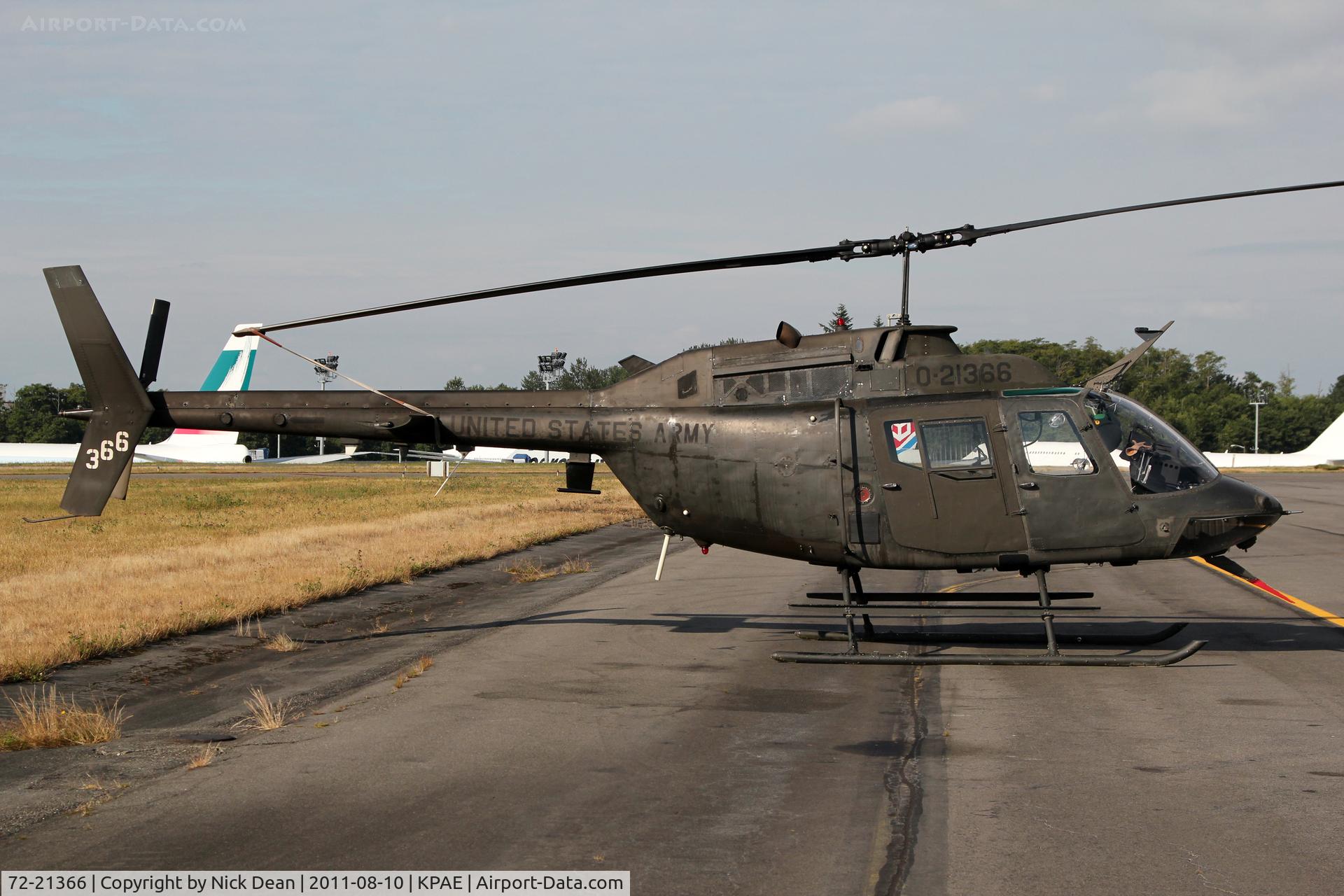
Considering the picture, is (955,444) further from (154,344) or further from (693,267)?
(154,344)

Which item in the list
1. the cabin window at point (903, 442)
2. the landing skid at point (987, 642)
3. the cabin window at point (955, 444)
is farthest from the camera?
the cabin window at point (903, 442)

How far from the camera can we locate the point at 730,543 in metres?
13.2

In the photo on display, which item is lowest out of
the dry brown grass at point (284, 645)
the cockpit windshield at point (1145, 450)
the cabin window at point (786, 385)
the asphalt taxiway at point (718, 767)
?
the dry brown grass at point (284, 645)

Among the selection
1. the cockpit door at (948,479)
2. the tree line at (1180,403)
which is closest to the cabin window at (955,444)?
the cockpit door at (948,479)

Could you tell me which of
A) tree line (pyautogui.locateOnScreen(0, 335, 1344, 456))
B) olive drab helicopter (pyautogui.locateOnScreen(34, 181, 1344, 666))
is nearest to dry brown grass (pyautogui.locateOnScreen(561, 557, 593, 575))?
olive drab helicopter (pyautogui.locateOnScreen(34, 181, 1344, 666))

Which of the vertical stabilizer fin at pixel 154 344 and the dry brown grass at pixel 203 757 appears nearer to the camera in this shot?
the dry brown grass at pixel 203 757

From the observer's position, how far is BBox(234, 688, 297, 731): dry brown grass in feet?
30.3

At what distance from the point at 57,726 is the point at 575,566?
13300mm

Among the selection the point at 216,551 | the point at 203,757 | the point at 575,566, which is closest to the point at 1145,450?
the point at 203,757

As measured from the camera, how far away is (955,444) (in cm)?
1190

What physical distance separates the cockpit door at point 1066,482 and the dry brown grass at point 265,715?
753cm

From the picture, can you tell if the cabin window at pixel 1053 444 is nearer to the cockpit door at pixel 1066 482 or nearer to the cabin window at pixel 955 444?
the cockpit door at pixel 1066 482

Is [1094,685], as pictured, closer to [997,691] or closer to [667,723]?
[997,691]

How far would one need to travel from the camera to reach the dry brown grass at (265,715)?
9.25 meters
